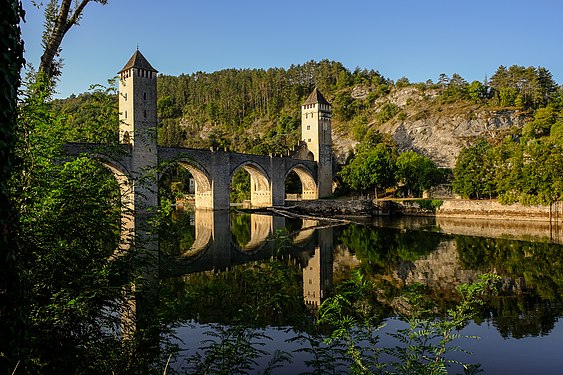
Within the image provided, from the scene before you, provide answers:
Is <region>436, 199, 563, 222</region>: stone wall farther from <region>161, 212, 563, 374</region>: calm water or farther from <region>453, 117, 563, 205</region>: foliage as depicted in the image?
<region>161, 212, 563, 374</region>: calm water

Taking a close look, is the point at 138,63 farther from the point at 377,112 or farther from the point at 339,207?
the point at 377,112

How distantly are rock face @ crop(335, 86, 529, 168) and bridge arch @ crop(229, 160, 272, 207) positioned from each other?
25.6m

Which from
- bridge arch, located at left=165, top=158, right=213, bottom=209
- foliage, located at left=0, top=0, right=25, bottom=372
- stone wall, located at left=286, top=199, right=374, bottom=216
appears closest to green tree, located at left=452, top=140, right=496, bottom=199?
stone wall, located at left=286, top=199, right=374, bottom=216

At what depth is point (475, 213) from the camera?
35594 mm

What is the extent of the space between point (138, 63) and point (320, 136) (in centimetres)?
2328

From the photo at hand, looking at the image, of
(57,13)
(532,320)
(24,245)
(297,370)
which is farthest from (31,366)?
(532,320)

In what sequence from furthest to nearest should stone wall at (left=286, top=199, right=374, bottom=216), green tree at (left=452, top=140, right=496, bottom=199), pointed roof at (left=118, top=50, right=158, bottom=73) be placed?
1. stone wall at (left=286, top=199, right=374, bottom=216)
2. green tree at (left=452, top=140, right=496, bottom=199)
3. pointed roof at (left=118, top=50, right=158, bottom=73)

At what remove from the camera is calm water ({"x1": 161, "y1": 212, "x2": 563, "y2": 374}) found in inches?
214

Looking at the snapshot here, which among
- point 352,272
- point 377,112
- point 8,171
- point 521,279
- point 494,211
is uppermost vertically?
point 377,112

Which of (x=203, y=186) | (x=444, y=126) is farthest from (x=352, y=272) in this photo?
(x=444, y=126)

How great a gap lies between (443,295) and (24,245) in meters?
10.1

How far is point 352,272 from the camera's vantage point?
6.04 m

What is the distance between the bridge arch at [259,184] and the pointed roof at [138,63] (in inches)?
481

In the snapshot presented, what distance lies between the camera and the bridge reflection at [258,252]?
42.3ft
